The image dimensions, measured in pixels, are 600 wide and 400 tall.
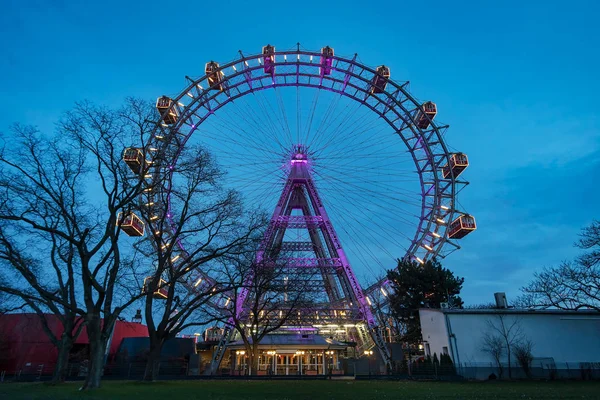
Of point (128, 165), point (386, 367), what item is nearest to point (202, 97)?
point (128, 165)

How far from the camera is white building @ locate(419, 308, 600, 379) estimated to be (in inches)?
1036

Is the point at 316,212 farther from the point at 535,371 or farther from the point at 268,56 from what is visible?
the point at 535,371

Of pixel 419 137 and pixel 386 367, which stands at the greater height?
pixel 419 137

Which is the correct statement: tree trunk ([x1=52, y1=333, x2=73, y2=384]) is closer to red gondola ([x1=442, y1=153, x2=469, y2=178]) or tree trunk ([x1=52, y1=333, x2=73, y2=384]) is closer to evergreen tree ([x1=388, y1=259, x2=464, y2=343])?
evergreen tree ([x1=388, y1=259, x2=464, y2=343])

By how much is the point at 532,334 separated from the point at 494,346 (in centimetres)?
329

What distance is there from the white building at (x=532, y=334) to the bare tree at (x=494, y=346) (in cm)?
14

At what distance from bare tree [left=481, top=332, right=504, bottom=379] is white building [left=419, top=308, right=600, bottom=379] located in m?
0.14

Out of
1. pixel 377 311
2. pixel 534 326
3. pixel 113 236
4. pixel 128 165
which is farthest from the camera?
pixel 377 311

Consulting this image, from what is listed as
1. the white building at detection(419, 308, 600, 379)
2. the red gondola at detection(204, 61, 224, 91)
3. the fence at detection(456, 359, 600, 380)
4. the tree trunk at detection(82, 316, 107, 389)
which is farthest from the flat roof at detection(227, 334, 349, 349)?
the red gondola at detection(204, 61, 224, 91)

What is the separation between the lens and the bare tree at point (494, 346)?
1024 inches

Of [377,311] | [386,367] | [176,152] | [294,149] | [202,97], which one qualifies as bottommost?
[386,367]

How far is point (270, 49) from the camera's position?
34.4 metres

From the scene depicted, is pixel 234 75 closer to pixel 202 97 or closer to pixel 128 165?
pixel 202 97

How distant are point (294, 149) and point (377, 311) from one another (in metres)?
17.6
